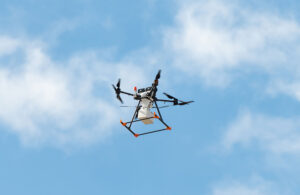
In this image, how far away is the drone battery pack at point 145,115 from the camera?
7588 cm

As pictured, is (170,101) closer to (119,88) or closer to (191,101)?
(191,101)

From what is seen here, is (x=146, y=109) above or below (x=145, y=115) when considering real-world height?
above

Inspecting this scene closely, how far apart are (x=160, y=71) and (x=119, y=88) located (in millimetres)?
7659

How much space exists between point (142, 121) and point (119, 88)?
6705 mm

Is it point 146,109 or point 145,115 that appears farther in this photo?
point 146,109

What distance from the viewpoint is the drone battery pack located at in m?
75.9

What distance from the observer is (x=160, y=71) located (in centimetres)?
7538

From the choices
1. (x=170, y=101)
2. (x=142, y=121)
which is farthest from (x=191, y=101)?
(x=142, y=121)

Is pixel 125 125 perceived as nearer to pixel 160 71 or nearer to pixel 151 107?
pixel 151 107

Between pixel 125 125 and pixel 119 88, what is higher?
pixel 119 88

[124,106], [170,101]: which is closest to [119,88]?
[124,106]

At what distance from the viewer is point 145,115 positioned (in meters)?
75.9

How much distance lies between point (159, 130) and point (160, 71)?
9445mm

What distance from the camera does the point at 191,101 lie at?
77.2 metres
